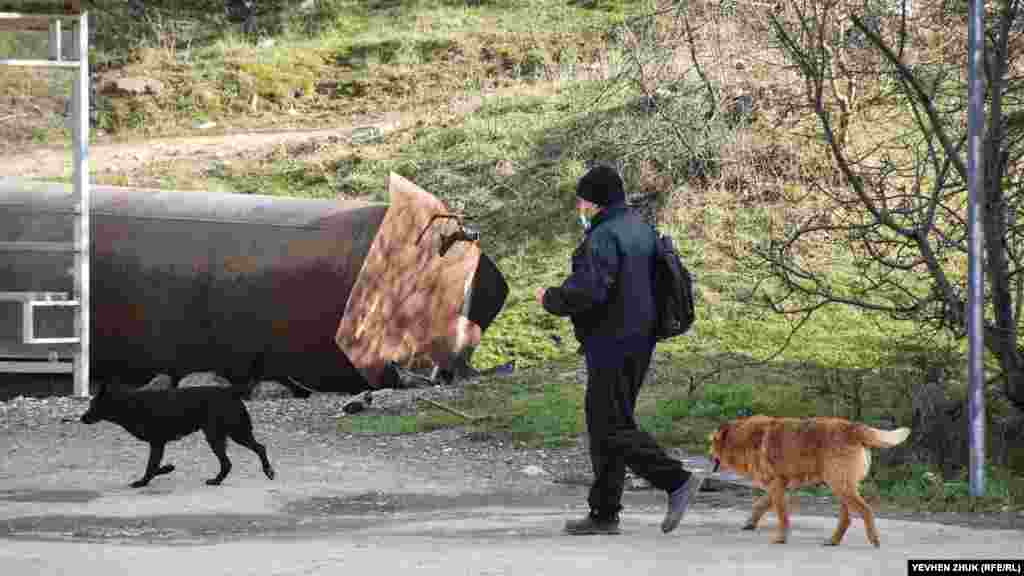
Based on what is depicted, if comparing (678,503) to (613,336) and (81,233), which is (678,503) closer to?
(613,336)

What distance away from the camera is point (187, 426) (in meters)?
8.91

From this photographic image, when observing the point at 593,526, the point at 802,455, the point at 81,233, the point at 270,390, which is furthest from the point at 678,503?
the point at 81,233

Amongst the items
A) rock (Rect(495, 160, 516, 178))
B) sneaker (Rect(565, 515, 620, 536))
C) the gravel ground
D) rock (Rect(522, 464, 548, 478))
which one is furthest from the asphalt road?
rock (Rect(495, 160, 516, 178))

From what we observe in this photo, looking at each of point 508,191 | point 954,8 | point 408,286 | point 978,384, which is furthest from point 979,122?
point 508,191

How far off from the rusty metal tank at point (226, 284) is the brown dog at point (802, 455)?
5.77 metres

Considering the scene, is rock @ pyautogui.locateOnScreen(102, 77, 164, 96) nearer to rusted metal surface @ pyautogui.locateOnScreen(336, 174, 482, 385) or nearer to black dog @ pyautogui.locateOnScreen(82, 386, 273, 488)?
rusted metal surface @ pyautogui.locateOnScreen(336, 174, 482, 385)

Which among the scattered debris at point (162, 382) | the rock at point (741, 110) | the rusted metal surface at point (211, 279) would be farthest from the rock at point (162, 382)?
the rock at point (741, 110)

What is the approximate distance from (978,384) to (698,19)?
408 inches

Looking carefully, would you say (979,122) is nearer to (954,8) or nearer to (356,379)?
(954,8)

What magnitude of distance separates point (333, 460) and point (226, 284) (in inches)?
128

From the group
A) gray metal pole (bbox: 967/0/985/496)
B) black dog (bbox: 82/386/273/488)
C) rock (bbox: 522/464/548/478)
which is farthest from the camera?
rock (bbox: 522/464/548/478)

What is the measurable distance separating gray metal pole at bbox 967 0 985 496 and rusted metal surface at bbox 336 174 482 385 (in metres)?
5.52

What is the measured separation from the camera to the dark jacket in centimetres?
693

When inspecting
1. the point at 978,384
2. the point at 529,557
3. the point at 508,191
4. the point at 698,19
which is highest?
the point at 698,19
